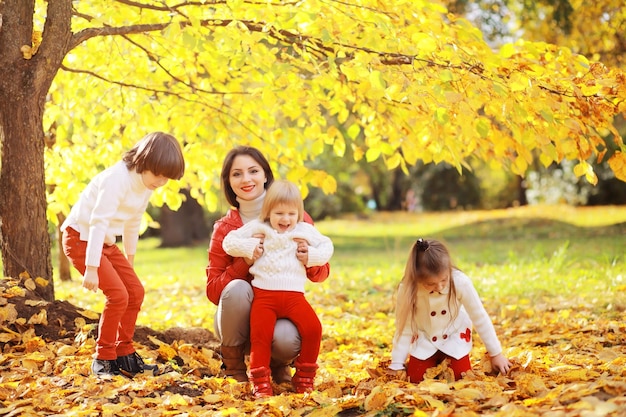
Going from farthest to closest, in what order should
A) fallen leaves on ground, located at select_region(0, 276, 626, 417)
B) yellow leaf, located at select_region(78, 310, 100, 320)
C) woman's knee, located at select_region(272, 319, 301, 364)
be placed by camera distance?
yellow leaf, located at select_region(78, 310, 100, 320) < woman's knee, located at select_region(272, 319, 301, 364) < fallen leaves on ground, located at select_region(0, 276, 626, 417)

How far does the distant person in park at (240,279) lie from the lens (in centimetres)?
368

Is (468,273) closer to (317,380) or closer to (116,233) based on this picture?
(317,380)

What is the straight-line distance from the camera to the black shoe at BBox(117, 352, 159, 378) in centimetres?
390

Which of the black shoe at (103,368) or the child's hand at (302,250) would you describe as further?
the black shoe at (103,368)

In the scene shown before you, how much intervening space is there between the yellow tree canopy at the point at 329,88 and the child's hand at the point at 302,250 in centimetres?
89

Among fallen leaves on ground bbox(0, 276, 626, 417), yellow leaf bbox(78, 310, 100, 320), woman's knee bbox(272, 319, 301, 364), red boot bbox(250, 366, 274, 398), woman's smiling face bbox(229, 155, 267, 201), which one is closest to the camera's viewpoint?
fallen leaves on ground bbox(0, 276, 626, 417)

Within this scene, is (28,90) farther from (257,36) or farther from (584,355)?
(584,355)

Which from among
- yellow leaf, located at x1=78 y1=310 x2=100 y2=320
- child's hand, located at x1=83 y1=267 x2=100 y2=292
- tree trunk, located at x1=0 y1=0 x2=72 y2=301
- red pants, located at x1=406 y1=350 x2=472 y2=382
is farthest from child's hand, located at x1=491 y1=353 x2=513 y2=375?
tree trunk, located at x1=0 y1=0 x2=72 y2=301

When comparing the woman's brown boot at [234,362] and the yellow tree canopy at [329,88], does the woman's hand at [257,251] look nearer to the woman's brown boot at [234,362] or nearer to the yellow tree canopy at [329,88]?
the woman's brown boot at [234,362]

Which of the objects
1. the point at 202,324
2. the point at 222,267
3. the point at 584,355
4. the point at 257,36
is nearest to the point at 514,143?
the point at 584,355

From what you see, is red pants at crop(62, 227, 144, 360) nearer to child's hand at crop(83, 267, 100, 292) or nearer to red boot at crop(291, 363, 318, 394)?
child's hand at crop(83, 267, 100, 292)

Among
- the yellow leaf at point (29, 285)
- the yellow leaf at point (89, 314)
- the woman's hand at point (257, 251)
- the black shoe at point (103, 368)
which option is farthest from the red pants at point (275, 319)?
the yellow leaf at point (29, 285)

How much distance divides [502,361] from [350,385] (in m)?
0.80

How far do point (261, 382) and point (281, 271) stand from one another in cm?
56
